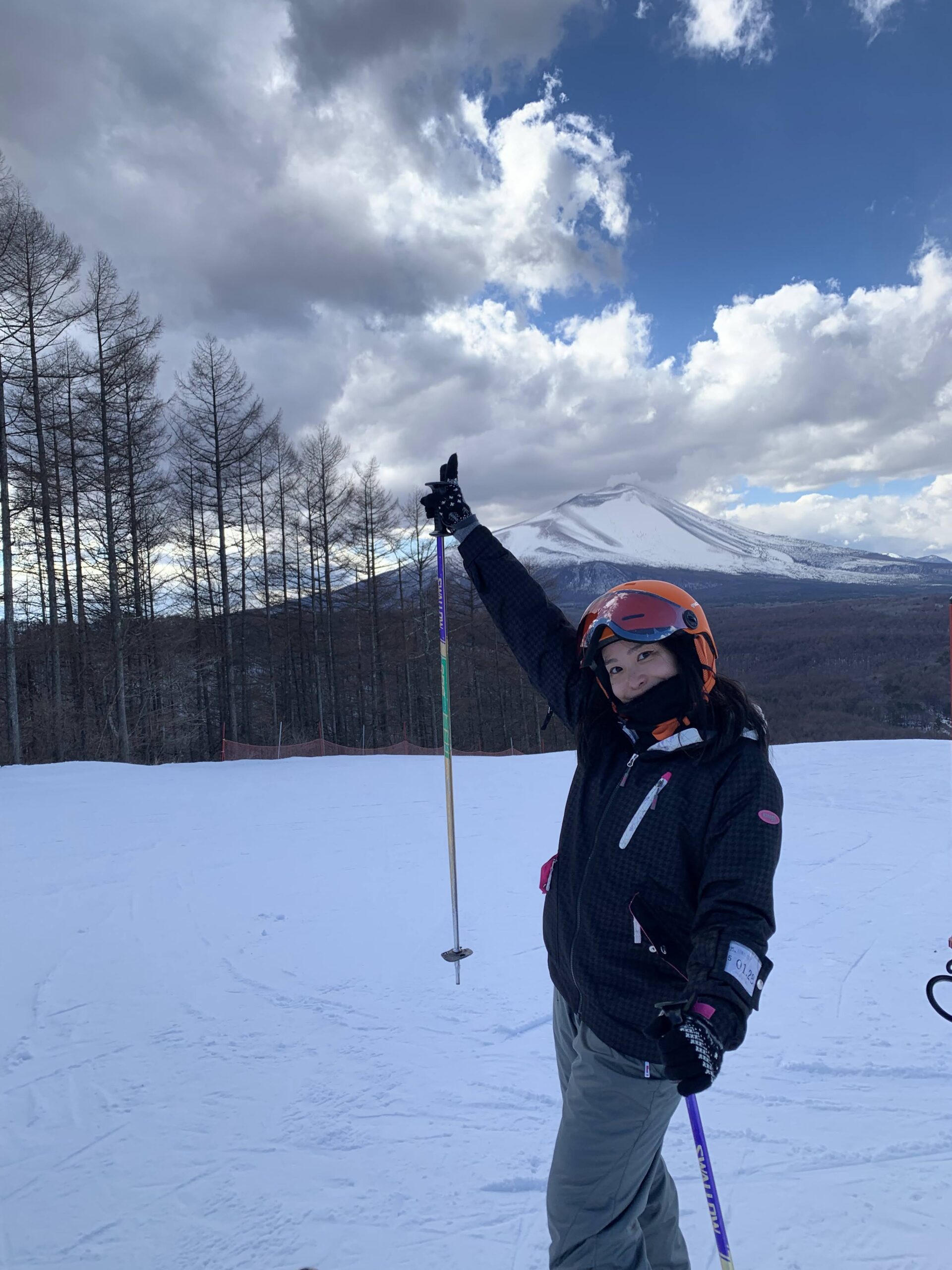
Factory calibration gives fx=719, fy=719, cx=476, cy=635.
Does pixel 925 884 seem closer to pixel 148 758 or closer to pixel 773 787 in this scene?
pixel 773 787

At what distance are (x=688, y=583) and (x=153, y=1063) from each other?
145m

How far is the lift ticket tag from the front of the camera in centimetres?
151

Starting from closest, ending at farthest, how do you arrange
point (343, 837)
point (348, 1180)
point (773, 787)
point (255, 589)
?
point (773, 787) → point (348, 1180) → point (343, 837) → point (255, 589)

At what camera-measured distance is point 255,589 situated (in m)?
23.4

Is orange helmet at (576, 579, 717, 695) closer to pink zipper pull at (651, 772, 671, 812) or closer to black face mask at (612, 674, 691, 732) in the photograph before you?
black face mask at (612, 674, 691, 732)

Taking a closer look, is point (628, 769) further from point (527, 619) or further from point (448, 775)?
point (448, 775)

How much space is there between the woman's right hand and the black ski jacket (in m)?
1.42

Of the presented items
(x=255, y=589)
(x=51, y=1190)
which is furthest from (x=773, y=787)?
(x=255, y=589)

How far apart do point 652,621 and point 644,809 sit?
1.61ft

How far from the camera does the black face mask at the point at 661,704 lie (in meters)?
1.80

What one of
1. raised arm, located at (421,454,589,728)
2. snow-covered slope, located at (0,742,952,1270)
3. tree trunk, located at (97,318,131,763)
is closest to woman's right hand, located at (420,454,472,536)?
raised arm, located at (421,454,589,728)

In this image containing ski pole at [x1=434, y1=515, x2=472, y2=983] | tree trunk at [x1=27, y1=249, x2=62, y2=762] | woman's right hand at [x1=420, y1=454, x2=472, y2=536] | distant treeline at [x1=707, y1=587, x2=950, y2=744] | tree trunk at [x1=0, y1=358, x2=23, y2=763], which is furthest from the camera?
distant treeline at [x1=707, y1=587, x2=950, y2=744]

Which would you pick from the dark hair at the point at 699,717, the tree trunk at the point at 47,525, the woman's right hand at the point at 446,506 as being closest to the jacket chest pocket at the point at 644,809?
the dark hair at the point at 699,717

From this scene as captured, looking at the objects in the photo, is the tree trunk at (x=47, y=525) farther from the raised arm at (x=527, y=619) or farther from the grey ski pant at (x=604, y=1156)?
the grey ski pant at (x=604, y=1156)
